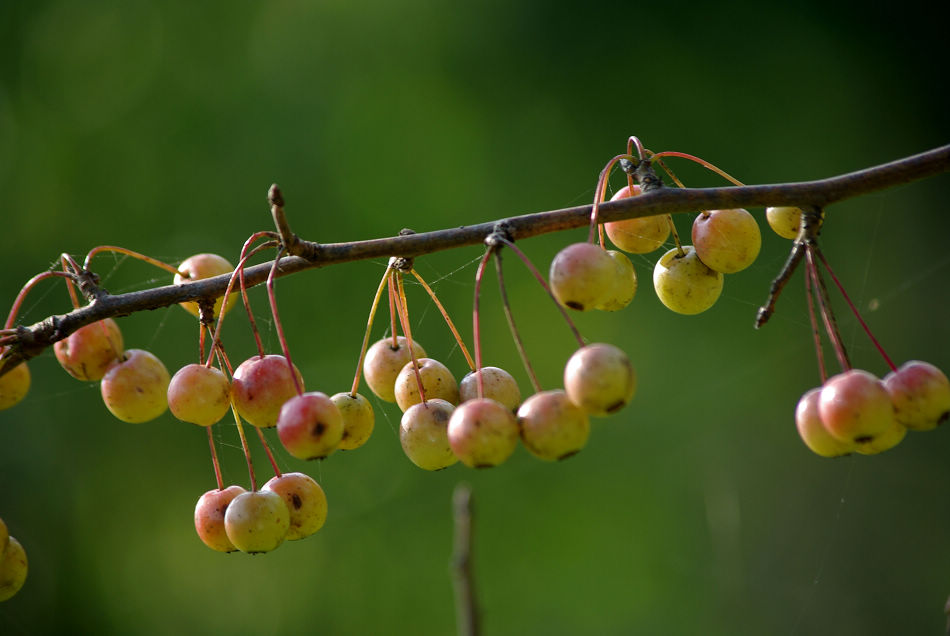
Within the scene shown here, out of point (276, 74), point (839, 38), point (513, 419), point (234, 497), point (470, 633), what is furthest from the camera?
point (276, 74)

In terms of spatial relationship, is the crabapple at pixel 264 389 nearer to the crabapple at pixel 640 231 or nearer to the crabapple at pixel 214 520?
the crabapple at pixel 214 520

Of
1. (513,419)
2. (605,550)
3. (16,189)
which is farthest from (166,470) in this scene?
(513,419)

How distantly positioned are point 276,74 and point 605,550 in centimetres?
368

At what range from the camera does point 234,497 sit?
133cm

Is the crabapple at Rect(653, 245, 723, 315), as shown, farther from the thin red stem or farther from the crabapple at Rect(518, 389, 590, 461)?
the crabapple at Rect(518, 389, 590, 461)

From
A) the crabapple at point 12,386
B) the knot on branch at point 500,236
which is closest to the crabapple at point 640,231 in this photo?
the knot on branch at point 500,236

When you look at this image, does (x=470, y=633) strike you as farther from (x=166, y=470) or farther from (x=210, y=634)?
(x=210, y=634)

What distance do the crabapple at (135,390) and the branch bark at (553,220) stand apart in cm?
10

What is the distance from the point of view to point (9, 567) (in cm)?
138

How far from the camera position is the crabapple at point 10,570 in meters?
1.38

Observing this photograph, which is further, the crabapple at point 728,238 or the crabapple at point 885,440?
the crabapple at point 728,238

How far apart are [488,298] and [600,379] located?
13.4 ft

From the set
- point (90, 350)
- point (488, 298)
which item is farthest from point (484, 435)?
point (488, 298)

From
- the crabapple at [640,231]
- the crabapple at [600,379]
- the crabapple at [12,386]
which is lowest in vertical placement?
the crabapple at [600,379]
